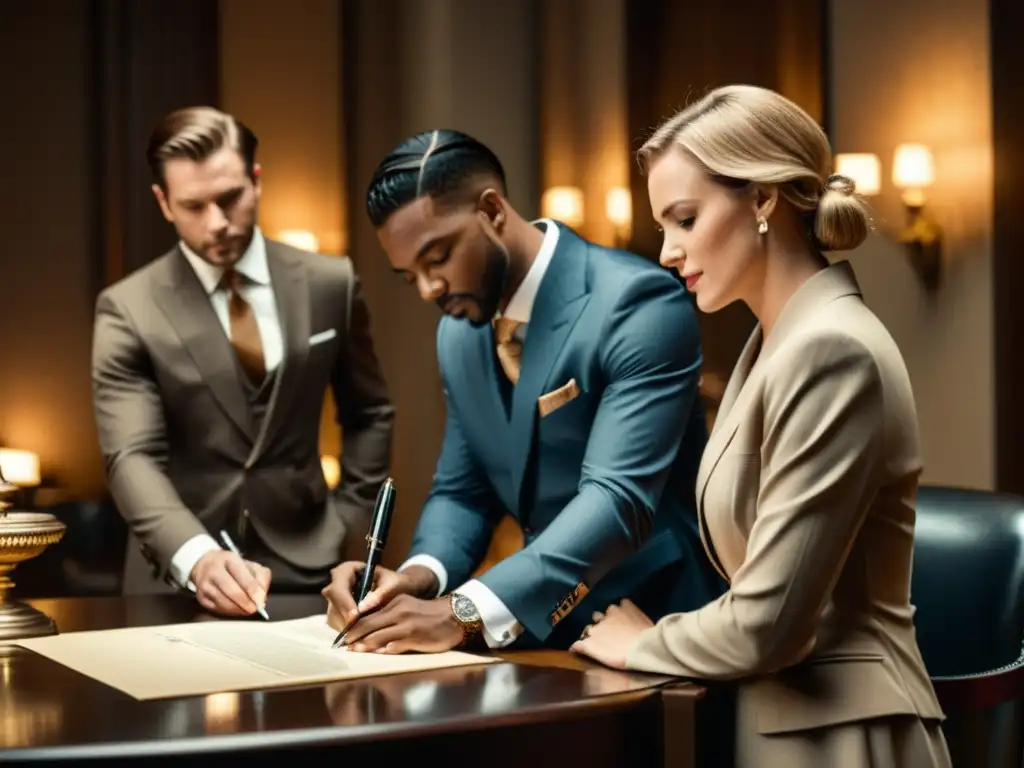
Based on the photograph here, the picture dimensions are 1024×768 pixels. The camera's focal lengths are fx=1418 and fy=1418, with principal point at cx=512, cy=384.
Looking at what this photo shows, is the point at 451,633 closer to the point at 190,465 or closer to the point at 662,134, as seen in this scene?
the point at 662,134

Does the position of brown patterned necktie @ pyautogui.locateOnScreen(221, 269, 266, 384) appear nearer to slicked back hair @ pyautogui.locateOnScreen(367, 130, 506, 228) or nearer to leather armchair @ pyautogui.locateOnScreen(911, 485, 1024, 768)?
slicked back hair @ pyautogui.locateOnScreen(367, 130, 506, 228)

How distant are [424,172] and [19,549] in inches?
37.6

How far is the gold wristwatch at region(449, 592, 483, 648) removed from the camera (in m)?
2.18

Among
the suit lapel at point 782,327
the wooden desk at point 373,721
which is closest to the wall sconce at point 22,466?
the wooden desk at point 373,721

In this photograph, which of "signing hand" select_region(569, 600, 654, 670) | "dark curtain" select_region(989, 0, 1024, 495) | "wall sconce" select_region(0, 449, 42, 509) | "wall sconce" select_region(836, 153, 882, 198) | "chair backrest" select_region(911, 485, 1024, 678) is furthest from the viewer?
"wall sconce" select_region(836, 153, 882, 198)

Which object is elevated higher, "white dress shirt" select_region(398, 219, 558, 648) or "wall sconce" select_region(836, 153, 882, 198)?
"wall sconce" select_region(836, 153, 882, 198)

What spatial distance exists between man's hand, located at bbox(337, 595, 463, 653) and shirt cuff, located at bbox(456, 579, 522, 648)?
5 centimetres

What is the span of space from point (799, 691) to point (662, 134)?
0.80m

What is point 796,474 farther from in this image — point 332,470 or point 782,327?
point 332,470

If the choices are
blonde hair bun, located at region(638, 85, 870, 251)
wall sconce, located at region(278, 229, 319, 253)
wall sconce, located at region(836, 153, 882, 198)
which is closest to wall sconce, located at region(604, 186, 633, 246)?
wall sconce, located at region(836, 153, 882, 198)

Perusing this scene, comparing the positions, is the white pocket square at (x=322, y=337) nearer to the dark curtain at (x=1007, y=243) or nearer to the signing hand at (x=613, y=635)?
the signing hand at (x=613, y=635)

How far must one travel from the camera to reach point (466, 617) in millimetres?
2182

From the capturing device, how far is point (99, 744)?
1.58 meters

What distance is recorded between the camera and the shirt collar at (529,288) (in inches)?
102
